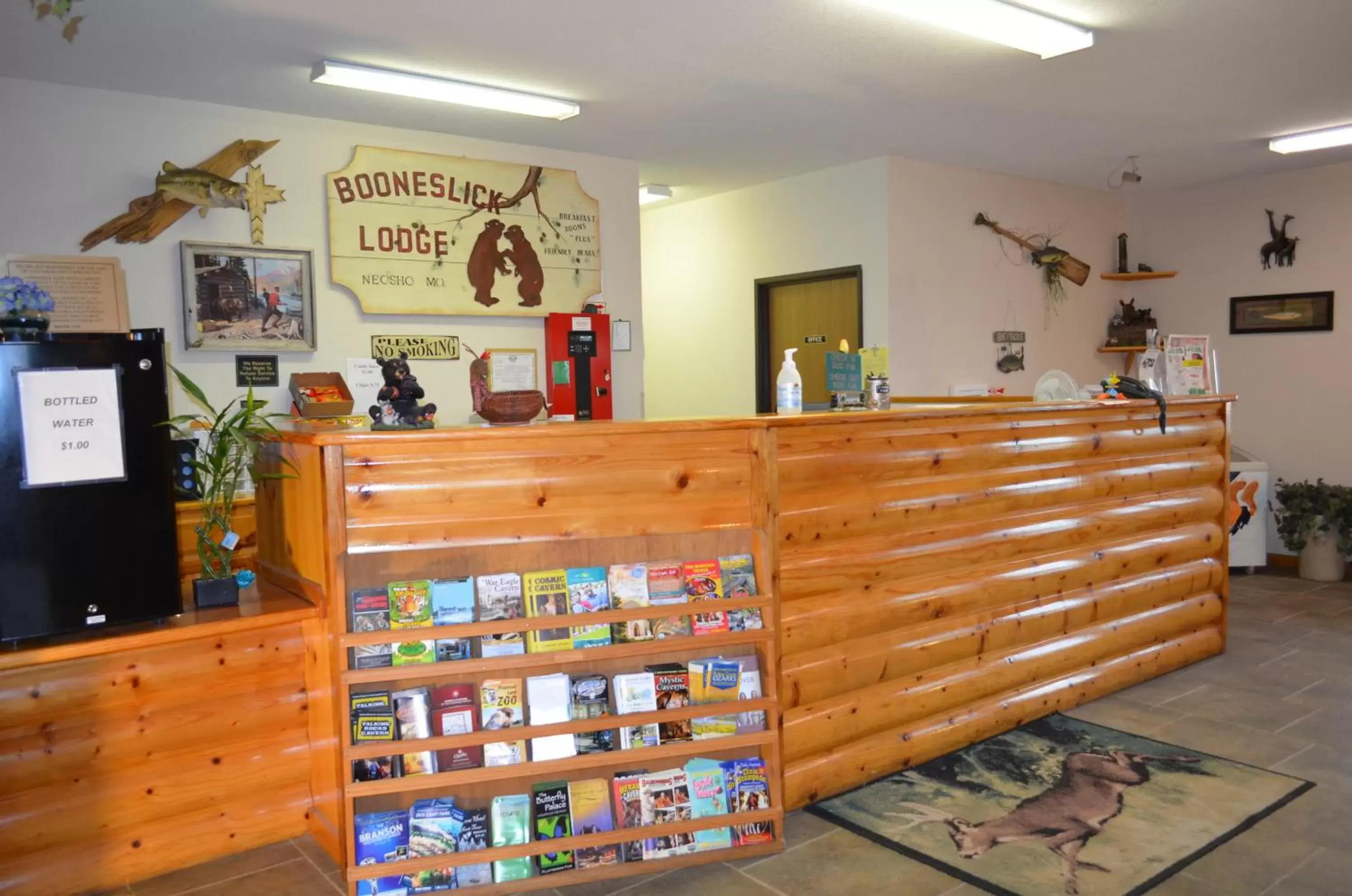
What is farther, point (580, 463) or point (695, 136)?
point (695, 136)

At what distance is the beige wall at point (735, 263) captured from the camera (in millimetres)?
6684

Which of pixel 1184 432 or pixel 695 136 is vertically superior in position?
pixel 695 136

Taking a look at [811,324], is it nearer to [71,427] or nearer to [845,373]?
[845,373]

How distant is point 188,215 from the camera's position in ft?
15.9

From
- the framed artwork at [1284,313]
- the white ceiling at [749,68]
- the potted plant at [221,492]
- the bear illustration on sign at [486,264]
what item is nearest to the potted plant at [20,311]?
the potted plant at [221,492]

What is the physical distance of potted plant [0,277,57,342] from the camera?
8.43 ft

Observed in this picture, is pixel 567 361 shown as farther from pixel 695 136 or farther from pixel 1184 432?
pixel 1184 432

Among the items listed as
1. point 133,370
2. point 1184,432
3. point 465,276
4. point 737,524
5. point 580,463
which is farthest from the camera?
point 465,276

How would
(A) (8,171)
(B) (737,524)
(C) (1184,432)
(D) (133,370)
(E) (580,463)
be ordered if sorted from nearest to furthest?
(D) (133,370) → (E) (580,463) → (B) (737,524) → (A) (8,171) → (C) (1184,432)

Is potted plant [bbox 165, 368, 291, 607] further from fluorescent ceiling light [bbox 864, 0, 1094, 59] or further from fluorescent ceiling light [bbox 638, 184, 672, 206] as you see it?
fluorescent ceiling light [bbox 638, 184, 672, 206]

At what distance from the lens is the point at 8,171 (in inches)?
174

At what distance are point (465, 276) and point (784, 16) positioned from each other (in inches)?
102

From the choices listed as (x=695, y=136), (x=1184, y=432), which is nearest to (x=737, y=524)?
(x=1184, y=432)

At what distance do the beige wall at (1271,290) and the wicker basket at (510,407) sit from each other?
665 centimetres
